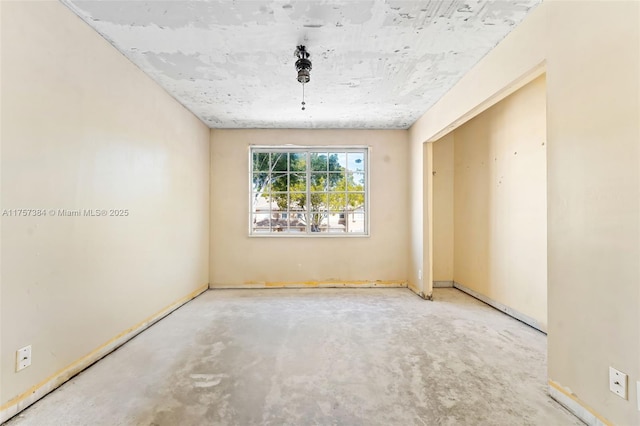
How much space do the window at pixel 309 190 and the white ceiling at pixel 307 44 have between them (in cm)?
122

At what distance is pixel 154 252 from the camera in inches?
115

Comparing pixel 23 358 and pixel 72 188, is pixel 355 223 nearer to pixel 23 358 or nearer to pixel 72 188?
pixel 72 188

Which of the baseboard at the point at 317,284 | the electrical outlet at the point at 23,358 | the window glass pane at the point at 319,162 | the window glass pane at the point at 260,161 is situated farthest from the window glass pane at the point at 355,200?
the electrical outlet at the point at 23,358

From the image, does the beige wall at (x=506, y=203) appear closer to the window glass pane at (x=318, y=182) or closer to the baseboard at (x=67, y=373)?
the window glass pane at (x=318, y=182)

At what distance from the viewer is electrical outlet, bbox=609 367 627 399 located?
4.32 feet

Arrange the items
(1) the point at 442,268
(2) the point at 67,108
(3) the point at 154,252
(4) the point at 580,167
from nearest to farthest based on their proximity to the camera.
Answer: (4) the point at 580,167 → (2) the point at 67,108 → (3) the point at 154,252 → (1) the point at 442,268

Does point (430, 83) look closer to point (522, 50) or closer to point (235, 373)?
point (522, 50)

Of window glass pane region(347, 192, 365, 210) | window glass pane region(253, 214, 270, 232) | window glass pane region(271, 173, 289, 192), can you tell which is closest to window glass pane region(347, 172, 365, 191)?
window glass pane region(347, 192, 365, 210)

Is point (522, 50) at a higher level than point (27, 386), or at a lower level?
higher

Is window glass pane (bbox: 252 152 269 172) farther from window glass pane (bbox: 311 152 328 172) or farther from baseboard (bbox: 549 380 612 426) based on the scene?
baseboard (bbox: 549 380 612 426)

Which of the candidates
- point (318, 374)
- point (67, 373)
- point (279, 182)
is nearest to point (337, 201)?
point (279, 182)

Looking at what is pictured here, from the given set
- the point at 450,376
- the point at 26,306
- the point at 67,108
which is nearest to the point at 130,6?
the point at 67,108

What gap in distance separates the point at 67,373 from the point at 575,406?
10.3ft

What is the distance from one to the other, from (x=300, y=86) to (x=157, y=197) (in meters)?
1.92
